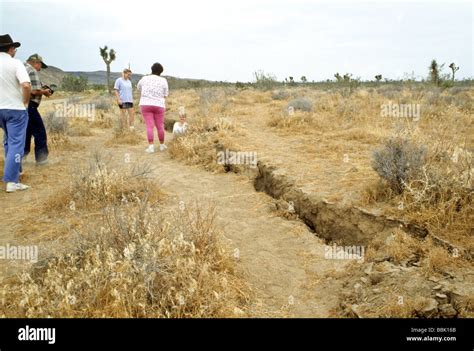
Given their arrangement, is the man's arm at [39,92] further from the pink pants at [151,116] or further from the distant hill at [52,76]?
the distant hill at [52,76]

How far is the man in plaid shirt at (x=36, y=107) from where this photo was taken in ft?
19.2

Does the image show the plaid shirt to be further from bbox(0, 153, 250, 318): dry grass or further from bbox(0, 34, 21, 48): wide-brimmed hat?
bbox(0, 153, 250, 318): dry grass

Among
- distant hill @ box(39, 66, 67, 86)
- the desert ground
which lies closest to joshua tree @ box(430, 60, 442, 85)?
the desert ground

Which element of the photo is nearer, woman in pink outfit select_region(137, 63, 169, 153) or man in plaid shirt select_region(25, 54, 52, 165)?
man in plaid shirt select_region(25, 54, 52, 165)

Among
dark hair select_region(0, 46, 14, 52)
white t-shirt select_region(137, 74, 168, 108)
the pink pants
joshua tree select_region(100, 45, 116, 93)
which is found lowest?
the pink pants

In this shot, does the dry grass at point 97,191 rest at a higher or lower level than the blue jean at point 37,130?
lower

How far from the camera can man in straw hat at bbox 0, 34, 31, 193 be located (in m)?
5.01

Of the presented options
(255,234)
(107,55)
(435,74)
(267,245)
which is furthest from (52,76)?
(267,245)

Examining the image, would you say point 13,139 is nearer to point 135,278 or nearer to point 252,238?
point 252,238

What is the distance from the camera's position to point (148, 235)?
2.97 meters

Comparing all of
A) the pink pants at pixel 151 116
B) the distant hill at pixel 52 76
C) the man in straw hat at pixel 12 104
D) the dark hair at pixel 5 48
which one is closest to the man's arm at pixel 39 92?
the man in straw hat at pixel 12 104
